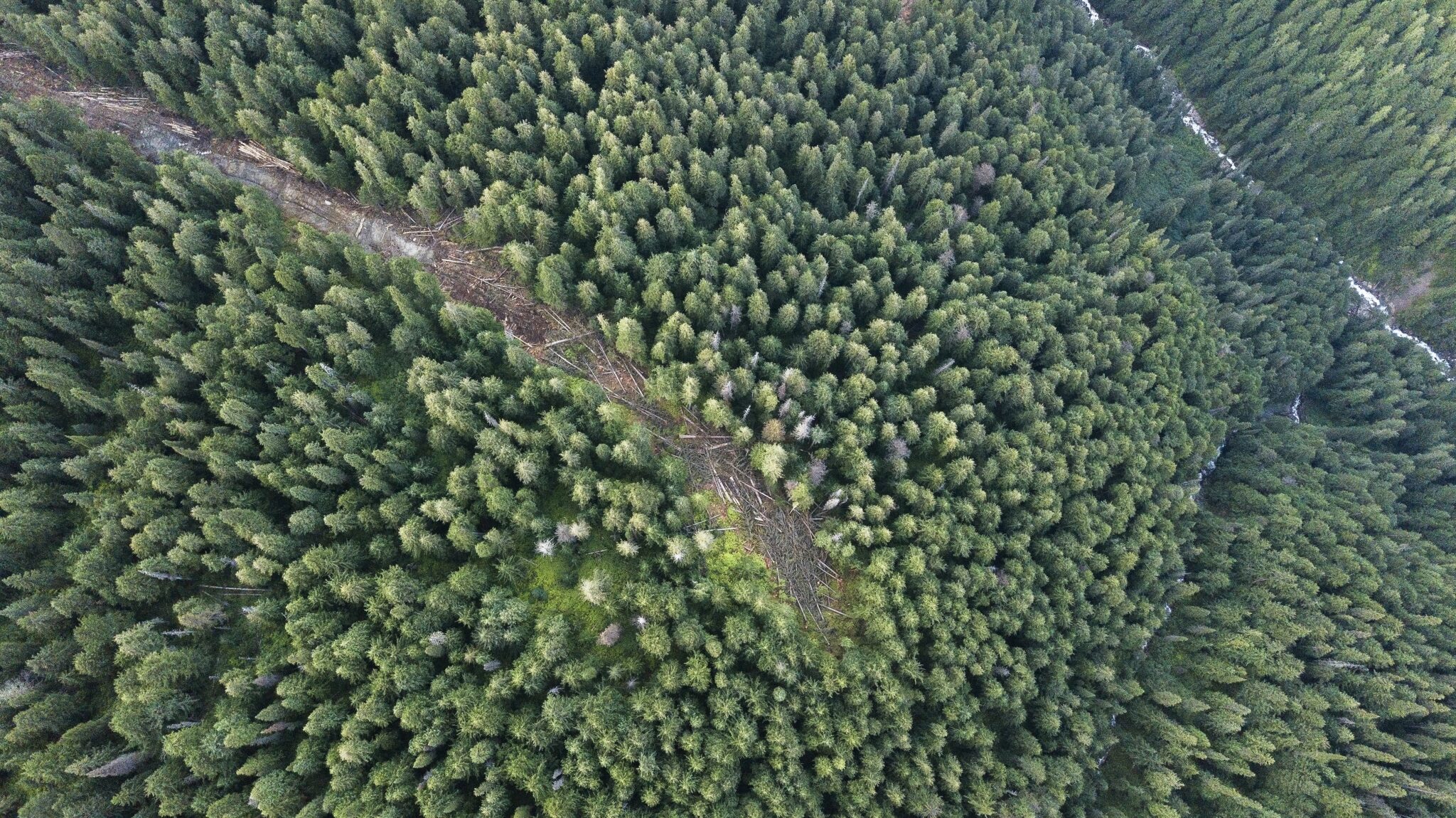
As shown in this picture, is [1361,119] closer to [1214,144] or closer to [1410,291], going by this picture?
[1214,144]

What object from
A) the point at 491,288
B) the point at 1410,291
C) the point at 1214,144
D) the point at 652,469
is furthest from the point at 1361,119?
the point at 491,288

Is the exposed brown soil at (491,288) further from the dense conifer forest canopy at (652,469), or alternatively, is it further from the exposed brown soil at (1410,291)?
the exposed brown soil at (1410,291)

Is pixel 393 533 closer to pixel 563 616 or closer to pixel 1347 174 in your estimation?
pixel 563 616

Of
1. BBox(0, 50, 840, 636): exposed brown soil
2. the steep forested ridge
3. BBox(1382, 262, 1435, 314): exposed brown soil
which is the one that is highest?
the steep forested ridge

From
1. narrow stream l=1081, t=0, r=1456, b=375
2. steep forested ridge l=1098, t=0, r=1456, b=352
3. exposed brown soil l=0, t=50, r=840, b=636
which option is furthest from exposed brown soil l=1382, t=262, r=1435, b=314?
exposed brown soil l=0, t=50, r=840, b=636

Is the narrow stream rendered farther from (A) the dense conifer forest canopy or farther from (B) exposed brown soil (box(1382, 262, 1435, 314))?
(A) the dense conifer forest canopy

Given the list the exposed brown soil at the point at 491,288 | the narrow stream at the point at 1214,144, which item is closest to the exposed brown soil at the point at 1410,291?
the narrow stream at the point at 1214,144

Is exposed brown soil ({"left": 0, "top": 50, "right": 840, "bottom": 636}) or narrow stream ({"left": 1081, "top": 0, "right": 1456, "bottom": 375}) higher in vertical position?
narrow stream ({"left": 1081, "top": 0, "right": 1456, "bottom": 375})

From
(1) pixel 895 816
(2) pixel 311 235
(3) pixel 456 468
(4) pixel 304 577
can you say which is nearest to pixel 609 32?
(2) pixel 311 235
